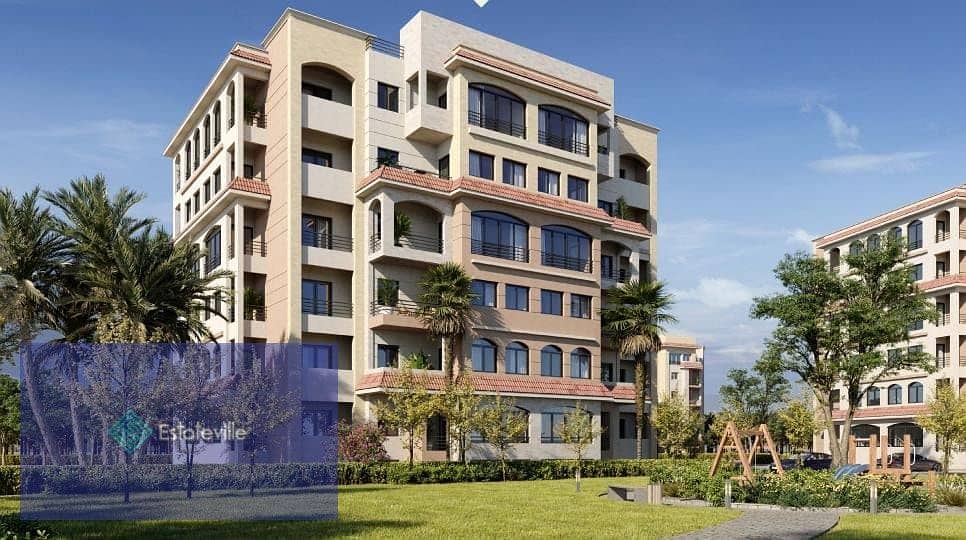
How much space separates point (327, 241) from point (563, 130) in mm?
15778

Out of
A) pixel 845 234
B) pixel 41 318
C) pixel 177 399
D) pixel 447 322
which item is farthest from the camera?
pixel 845 234

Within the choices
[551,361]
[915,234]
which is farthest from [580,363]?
[915,234]

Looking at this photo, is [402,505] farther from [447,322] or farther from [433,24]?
[433,24]

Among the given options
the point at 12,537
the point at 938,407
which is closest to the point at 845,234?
the point at 938,407

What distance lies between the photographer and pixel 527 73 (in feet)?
166

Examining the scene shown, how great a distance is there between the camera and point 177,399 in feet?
71.1

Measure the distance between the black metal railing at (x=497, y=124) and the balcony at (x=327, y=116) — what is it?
646 centimetres

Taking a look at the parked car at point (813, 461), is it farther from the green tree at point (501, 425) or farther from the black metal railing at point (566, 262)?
the green tree at point (501, 425)

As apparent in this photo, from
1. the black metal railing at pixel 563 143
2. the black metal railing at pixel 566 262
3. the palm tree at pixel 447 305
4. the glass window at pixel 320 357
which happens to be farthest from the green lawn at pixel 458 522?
the black metal railing at pixel 563 143

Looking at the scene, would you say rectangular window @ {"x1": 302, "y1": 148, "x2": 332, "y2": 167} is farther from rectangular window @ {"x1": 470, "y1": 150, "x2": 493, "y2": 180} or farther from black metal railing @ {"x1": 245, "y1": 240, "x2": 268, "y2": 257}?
rectangular window @ {"x1": 470, "y1": 150, "x2": 493, "y2": 180}

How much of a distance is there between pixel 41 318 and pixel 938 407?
5072 cm

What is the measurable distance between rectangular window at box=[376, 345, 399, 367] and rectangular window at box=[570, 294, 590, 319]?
10986 millimetres

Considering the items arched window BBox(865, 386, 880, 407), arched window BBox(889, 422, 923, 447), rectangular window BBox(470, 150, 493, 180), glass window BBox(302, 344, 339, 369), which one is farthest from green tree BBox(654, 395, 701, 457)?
arched window BBox(865, 386, 880, 407)

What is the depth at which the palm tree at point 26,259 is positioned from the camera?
36.0 meters
